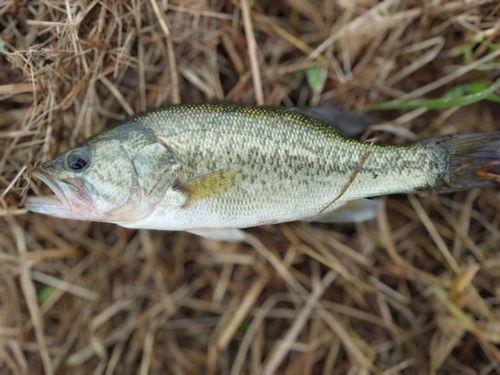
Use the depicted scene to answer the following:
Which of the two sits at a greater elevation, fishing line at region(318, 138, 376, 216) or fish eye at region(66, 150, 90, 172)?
fish eye at region(66, 150, 90, 172)

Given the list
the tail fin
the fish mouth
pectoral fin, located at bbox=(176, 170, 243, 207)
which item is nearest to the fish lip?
the fish mouth

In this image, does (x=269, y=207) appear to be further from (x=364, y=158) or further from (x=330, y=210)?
(x=364, y=158)

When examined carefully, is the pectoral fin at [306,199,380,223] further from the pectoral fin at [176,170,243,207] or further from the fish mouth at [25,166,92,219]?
the fish mouth at [25,166,92,219]

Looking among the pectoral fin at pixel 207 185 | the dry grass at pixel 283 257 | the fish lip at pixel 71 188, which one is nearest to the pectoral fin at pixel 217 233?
the pectoral fin at pixel 207 185

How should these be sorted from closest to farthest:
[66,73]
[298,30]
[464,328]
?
[66,73], [464,328], [298,30]

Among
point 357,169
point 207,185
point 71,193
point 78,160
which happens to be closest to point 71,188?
point 71,193

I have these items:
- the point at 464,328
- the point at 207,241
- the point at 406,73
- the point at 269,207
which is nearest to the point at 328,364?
the point at 464,328

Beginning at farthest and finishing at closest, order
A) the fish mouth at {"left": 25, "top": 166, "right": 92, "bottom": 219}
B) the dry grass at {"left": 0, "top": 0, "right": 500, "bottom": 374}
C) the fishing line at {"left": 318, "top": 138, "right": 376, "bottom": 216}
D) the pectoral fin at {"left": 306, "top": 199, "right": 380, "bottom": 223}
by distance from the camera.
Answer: the dry grass at {"left": 0, "top": 0, "right": 500, "bottom": 374} → the pectoral fin at {"left": 306, "top": 199, "right": 380, "bottom": 223} → the fishing line at {"left": 318, "top": 138, "right": 376, "bottom": 216} → the fish mouth at {"left": 25, "top": 166, "right": 92, "bottom": 219}
